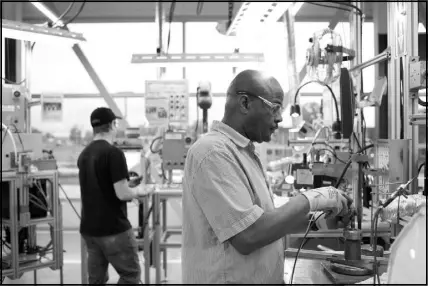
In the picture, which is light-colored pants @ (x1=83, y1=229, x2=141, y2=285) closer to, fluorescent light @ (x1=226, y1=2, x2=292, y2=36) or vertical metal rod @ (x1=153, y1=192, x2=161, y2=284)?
vertical metal rod @ (x1=153, y1=192, x2=161, y2=284)

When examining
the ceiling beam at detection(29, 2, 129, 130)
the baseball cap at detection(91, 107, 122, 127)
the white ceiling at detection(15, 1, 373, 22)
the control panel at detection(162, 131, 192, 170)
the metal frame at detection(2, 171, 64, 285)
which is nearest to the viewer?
the baseball cap at detection(91, 107, 122, 127)

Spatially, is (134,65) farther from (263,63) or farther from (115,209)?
(115,209)

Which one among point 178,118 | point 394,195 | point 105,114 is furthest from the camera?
point 178,118

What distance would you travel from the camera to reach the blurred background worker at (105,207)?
326 centimetres

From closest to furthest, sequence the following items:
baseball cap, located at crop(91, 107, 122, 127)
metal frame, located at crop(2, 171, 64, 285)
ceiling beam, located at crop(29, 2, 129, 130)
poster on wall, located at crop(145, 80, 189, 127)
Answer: baseball cap, located at crop(91, 107, 122, 127) → metal frame, located at crop(2, 171, 64, 285) → poster on wall, located at crop(145, 80, 189, 127) → ceiling beam, located at crop(29, 2, 129, 130)

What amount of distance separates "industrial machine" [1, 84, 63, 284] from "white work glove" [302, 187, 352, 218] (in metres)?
2.83

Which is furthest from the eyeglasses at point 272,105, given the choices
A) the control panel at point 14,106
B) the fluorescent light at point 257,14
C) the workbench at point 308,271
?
the control panel at point 14,106

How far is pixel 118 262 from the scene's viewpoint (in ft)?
10.9

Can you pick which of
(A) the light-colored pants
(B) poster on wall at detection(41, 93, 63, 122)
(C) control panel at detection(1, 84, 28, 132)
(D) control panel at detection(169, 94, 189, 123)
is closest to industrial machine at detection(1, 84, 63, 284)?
(C) control panel at detection(1, 84, 28, 132)

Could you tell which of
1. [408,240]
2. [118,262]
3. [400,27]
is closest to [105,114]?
[118,262]

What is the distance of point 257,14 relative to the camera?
117 inches

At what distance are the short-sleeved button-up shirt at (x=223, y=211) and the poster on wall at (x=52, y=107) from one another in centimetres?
313

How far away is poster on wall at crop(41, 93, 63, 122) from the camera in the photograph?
4340 millimetres

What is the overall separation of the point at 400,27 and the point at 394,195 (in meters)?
1.00
